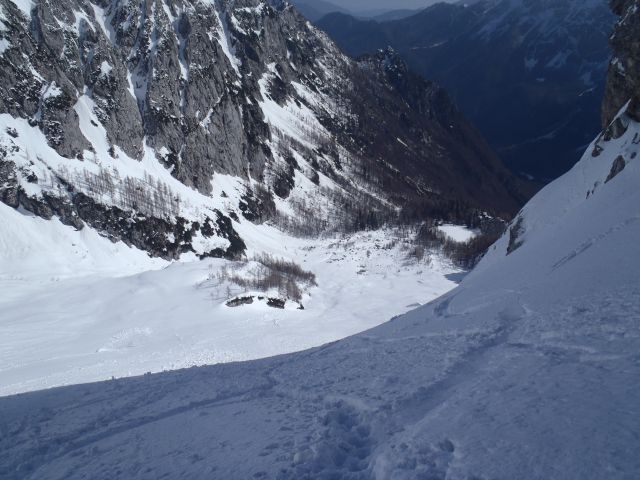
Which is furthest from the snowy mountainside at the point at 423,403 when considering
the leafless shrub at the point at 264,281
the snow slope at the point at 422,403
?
the leafless shrub at the point at 264,281

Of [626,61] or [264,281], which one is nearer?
[626,61]

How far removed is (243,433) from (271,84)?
617ft

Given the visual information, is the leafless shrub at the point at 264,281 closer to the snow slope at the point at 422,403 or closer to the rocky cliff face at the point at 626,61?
the snow slope at the point at 422,403

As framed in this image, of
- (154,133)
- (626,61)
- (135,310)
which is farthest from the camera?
(154,133)

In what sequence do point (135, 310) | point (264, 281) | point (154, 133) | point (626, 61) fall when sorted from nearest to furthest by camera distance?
point (626, 61) → point (135, 310) → point (264, 281) → point (154, 133)

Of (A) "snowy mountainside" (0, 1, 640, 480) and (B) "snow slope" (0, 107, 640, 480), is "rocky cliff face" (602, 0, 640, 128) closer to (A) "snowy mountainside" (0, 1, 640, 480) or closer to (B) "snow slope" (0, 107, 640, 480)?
(A) "snowy mountainside" (0, 1, 640, 480)

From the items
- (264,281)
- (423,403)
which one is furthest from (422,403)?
(264,281)

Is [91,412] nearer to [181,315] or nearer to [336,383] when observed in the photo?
[336,383]

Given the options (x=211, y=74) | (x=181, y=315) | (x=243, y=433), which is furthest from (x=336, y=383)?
(x=211, y=74)

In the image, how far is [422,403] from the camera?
1001 cm

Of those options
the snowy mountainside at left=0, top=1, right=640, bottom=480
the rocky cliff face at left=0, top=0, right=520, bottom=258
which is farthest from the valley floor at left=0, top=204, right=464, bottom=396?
the snowy mountainside at left=0, top=1, right=640, bottom=480

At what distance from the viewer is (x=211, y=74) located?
127 m

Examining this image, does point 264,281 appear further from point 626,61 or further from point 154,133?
point 154,133

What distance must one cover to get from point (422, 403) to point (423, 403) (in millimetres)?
30
